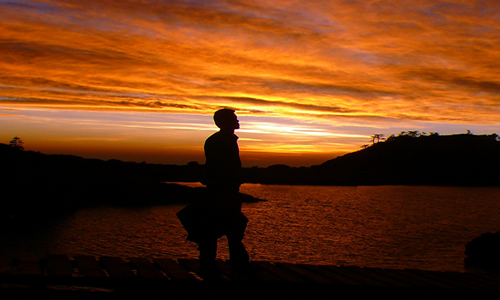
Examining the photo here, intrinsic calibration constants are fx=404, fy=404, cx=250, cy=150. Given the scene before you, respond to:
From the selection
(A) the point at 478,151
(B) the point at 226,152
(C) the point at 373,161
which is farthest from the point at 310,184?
(B) the point at 226,152

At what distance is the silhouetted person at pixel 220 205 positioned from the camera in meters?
6.93

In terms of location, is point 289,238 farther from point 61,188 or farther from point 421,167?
point 421,167

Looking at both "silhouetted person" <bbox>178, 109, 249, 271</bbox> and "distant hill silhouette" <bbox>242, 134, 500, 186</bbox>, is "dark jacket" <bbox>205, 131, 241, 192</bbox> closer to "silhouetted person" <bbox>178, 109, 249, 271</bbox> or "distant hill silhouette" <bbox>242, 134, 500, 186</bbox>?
"silhouetted person" <bbox>178, 109, 249, 271</bbox>

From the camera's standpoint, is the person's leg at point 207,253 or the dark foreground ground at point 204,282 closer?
the dark foreground ground at point 204,282

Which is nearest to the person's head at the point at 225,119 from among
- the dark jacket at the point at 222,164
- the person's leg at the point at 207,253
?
the dark jacket at the point at 222,164

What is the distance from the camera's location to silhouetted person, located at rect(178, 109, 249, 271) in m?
6.93

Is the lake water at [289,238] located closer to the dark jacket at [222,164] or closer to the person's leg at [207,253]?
the person's leg at [207,253]

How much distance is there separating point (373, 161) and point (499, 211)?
10693cm

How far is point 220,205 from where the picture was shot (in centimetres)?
695

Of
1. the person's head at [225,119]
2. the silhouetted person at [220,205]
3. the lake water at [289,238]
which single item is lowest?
the lake water at [289,238]

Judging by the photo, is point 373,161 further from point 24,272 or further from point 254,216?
point 24,272

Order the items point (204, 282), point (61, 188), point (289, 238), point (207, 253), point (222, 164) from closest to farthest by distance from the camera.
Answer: point (204, 282) → point (207, 253) → point (222, 164) → point (289, 238) → point (61, 188)

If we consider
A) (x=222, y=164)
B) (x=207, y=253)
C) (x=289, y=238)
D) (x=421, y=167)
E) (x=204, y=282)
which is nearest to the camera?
(x=204, y=282)

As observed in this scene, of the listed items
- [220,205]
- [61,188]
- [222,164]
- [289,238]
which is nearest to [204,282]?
[220,205]
